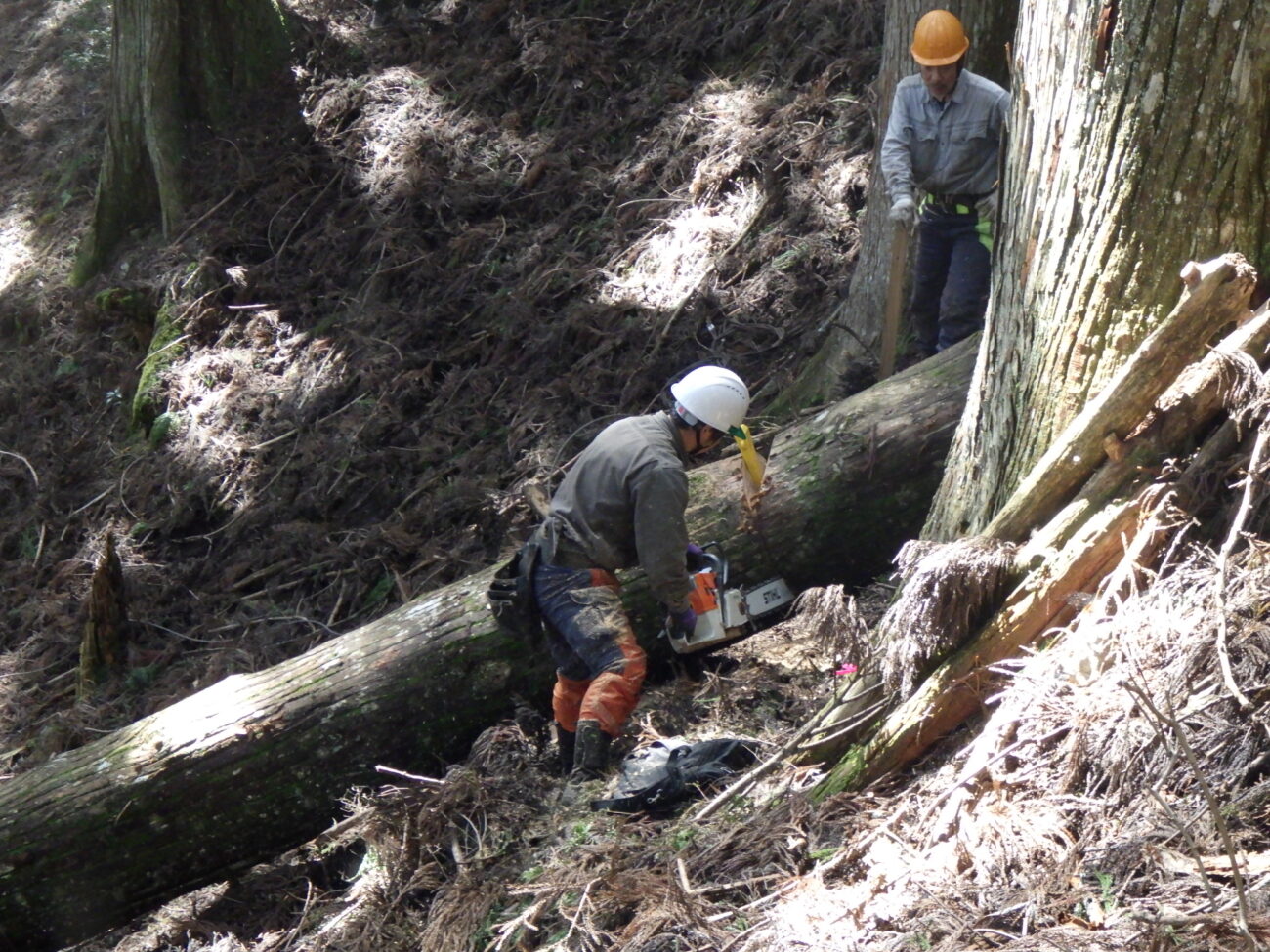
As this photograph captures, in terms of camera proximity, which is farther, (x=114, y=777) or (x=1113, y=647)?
(x=114, y=777)

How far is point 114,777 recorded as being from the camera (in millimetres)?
5445

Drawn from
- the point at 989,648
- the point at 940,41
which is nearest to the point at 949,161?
the point at 940,41

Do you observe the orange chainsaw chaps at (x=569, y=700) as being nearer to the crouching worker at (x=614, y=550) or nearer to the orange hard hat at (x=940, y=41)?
the crouching worker at (x=614, y=550)

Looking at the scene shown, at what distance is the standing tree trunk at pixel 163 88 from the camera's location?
10625mm

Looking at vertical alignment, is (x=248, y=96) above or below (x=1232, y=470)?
above

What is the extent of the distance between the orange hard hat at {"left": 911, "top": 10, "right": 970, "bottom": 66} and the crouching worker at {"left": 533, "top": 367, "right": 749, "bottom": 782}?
84.4 inches

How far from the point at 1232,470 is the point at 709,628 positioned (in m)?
2.43

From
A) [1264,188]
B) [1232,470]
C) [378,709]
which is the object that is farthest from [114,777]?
[1264,188]

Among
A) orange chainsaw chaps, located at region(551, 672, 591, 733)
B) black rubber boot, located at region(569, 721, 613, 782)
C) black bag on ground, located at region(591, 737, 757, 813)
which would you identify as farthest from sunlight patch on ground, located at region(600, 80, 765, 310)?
black bag on ground, located at region(591, 737, 757, 813)

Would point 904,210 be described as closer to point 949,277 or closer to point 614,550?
point 949,277

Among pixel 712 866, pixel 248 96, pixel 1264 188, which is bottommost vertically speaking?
pixel 712 866

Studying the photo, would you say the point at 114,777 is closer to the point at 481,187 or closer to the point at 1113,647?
the point at 1113,647

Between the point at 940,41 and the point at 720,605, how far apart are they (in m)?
3.14

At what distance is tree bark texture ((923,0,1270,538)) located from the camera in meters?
3.22
